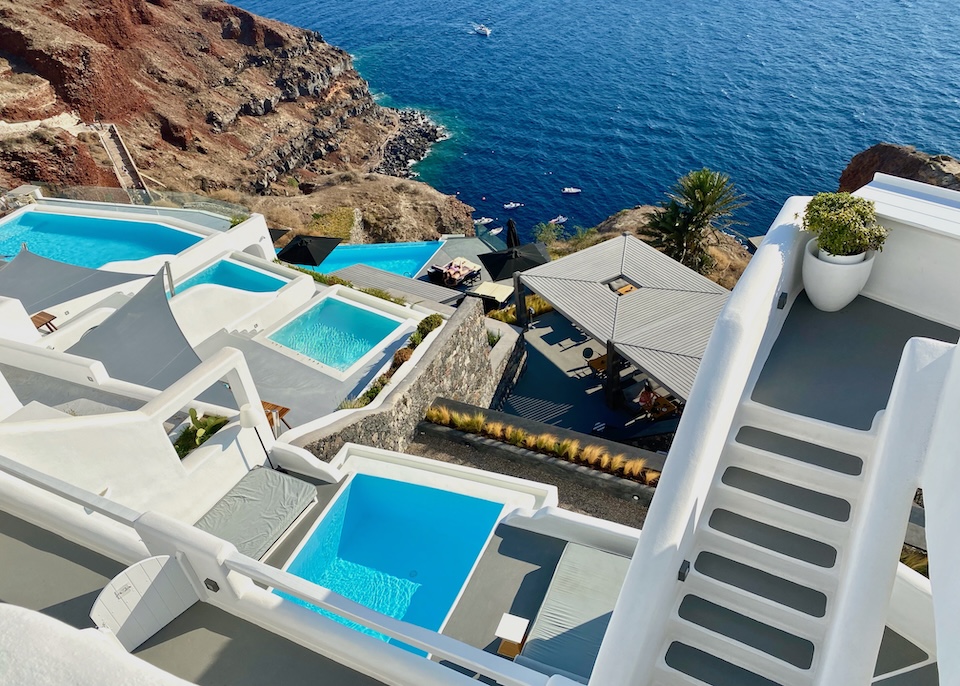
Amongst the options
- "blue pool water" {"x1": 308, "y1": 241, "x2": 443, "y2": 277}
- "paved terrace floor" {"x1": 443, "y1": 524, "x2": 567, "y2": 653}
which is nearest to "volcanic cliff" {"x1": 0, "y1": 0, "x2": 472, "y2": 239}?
"blue pool water" {"x1": 308, "y1": 241, "x2": 443, "y2": 277}

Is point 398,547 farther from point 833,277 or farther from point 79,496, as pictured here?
point 833,277

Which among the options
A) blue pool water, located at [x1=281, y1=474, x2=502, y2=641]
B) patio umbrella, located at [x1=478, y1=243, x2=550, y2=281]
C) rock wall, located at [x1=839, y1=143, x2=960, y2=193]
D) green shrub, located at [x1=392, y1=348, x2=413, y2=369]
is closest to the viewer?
blue pool water, located at [x1=281, y1=474, x2=502, y2=641]

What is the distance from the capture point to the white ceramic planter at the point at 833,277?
773cm

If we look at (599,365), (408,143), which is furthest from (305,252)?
(408,143)

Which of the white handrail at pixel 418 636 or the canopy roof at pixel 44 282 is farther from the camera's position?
the canopy roof at pixel 44 282

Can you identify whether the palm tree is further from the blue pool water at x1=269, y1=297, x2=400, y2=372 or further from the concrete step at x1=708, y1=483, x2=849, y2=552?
the concrete step at x1=708, y1=483, x2=849, y2=552

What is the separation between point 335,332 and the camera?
17.8 metres

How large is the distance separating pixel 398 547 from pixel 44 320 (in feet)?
38.8

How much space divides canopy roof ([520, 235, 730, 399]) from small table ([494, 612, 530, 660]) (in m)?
8.20

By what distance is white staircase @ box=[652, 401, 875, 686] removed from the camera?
580cm

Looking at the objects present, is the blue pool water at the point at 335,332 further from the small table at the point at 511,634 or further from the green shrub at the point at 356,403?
the small table at the point at 511,634

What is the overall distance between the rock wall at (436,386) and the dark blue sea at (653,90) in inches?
1343

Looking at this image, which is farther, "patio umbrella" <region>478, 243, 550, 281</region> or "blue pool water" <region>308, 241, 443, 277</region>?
"blue pool water" <region>308, 241, 443, 277</region>

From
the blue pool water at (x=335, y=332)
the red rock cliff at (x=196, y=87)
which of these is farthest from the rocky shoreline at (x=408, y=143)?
the blue pool water at (x=335, y=332)
